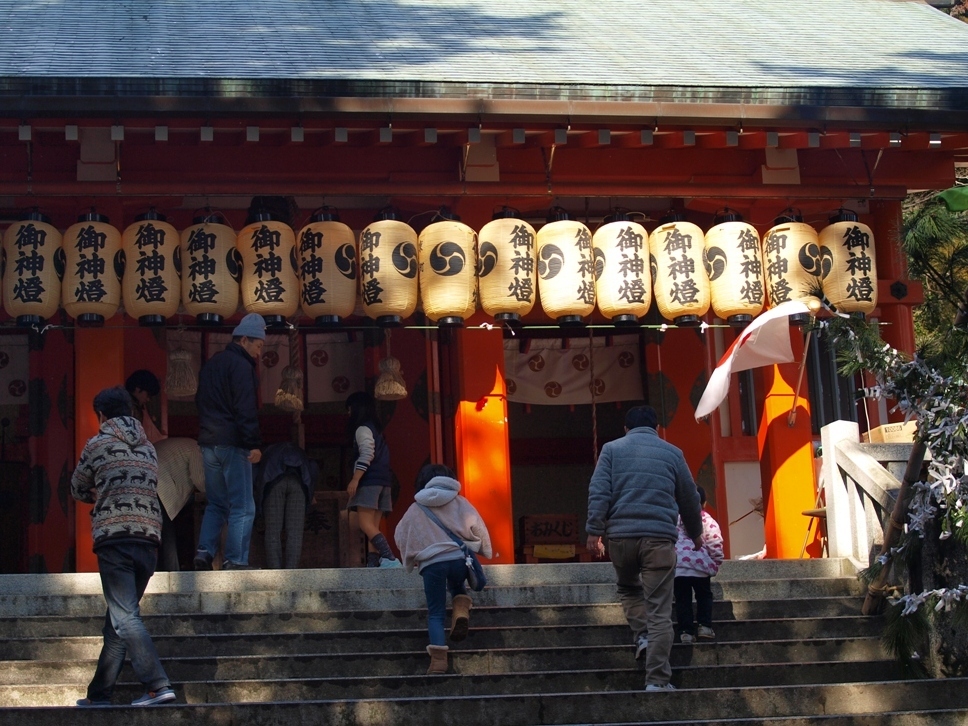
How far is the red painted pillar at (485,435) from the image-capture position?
11.5 m

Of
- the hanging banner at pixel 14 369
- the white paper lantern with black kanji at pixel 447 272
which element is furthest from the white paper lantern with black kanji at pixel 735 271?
the hanging banner at pixel 14 369

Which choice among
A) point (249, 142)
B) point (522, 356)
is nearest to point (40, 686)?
point (249, 142)

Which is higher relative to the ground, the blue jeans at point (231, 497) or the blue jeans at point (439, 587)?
the blue jeans at point (231, 497)

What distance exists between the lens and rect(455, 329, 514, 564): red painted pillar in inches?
Result: 453

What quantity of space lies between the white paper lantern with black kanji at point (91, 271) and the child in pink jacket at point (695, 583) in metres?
4.76

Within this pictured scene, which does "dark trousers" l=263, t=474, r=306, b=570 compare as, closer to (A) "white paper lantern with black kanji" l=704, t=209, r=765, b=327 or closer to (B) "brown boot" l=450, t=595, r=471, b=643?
(B) "brown boot" l=450, t=595, r=471, b=643

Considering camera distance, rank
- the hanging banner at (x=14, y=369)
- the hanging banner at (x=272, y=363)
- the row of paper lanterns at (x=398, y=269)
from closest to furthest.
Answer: the row of paper lanterns at (x=398, y=269) < the hanging banner at (x=14, y=369) < the hanging banner at (x=272, y=363)

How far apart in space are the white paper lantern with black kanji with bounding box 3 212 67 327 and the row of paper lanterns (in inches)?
0.4

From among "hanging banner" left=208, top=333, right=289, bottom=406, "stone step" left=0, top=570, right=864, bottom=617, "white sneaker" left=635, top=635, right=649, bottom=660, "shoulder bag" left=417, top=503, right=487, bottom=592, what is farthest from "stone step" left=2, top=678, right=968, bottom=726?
"hanging banner" left=208, top=333, right=289, bottom=406

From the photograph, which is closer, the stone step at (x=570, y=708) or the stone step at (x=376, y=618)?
the stone step at (x=570, y=708)

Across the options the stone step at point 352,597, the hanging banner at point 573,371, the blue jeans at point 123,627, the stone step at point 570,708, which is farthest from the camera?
the hanging banner at point 573,371

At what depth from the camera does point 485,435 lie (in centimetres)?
1163

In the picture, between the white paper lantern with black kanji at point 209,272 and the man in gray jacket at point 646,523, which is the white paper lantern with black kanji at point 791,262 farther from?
the white paper lantern with black kanji at point 209,272

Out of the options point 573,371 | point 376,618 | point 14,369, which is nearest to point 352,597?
point 376,618
